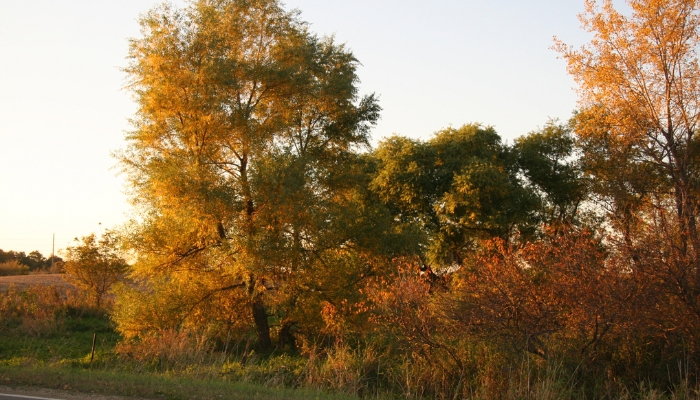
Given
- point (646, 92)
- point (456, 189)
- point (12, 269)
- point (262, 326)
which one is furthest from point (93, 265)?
point (12, 269)

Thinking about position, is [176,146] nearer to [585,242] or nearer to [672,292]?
[585,242]

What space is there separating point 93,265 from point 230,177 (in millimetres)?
14354

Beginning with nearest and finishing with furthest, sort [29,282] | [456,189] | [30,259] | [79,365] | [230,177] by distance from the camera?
[79,365], [230,177], [456,189], [29,282], [30,259]

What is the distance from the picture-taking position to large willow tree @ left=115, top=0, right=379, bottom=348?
18.5 metres

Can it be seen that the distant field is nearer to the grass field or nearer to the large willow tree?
the grass field

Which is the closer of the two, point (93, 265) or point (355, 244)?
point (355, 244)

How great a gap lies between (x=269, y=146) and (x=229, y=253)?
12.4 feet

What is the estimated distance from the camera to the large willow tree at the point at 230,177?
18469 millimetres

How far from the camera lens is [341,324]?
19516 mm

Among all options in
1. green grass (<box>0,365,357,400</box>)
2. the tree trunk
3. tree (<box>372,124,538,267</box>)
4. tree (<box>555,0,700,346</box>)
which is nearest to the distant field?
the tree trunk

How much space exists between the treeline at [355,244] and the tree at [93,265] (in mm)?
10424

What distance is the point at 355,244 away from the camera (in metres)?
21.1

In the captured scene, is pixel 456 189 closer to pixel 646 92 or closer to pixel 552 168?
pixel 552 168

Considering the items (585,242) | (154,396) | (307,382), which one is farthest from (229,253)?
(585,242)
